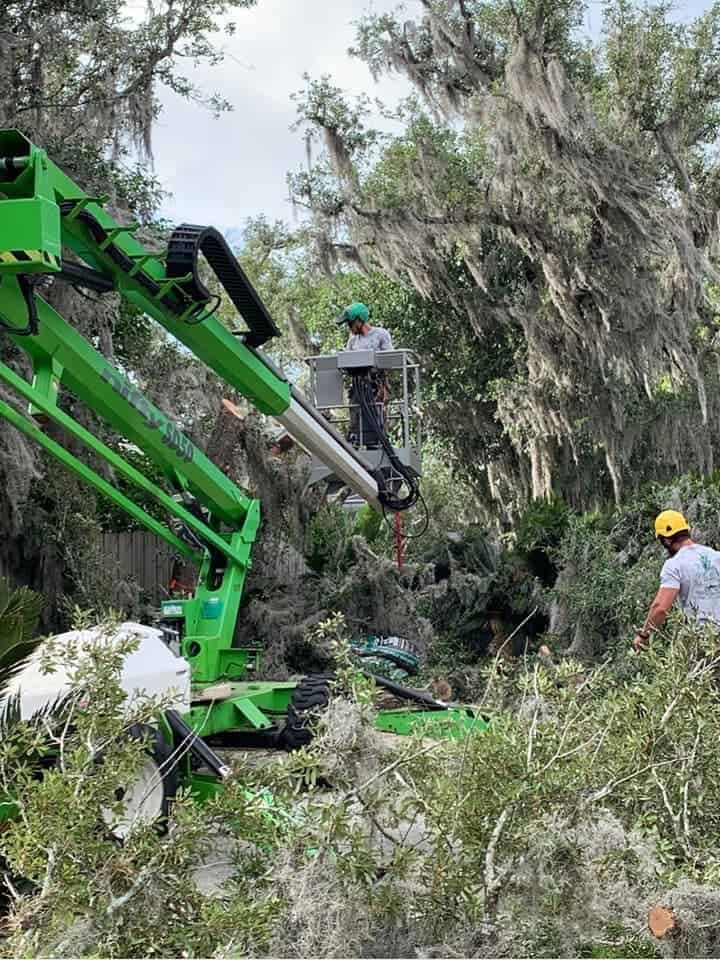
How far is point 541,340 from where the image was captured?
1709 cm

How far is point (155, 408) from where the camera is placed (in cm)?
776

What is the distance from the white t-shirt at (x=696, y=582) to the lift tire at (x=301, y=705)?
7.02 feet

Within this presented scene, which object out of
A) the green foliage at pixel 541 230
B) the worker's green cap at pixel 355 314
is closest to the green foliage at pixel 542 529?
the green foliage at pixel 541 230

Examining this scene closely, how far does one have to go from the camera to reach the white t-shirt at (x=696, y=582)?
7.27 metres

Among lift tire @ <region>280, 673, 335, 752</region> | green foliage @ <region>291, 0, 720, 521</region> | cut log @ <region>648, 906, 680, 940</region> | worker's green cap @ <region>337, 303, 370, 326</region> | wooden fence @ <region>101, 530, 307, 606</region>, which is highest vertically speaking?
green foliage @ <region>291, 0, 720, 521</region>

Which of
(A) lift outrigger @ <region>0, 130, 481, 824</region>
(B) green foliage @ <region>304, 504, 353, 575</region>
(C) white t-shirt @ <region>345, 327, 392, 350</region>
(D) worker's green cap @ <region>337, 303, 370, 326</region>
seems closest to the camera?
(A) lift outrigger @ <region>0, 130, 481, 824</region>

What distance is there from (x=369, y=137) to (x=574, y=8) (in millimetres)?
3637

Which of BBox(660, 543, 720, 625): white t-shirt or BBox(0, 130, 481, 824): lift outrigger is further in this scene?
BBox(660, 543, 720, 625): white t-shirt

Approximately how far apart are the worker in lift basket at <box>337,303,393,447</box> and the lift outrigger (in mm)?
490

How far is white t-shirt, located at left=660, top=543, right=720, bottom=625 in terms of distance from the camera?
7.27 m

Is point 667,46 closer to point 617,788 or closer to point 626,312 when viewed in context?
point 626,312

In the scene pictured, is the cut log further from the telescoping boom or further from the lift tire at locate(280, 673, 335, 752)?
the telescoping boom

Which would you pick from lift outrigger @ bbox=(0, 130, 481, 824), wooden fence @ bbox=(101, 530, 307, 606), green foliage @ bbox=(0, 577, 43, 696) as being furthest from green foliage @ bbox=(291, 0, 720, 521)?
green foliage @ bbox=(0, 577, 43, 696)

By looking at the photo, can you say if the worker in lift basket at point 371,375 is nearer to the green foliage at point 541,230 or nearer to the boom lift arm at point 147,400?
the boom lift arm at point 147,400
